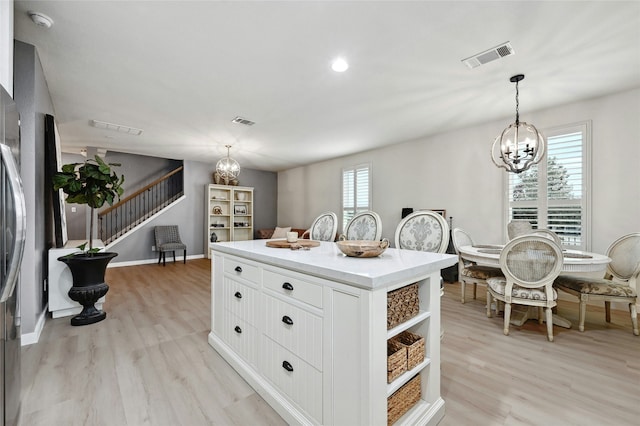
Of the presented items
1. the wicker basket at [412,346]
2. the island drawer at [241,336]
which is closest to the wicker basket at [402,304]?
the wicker basket at [412,346]

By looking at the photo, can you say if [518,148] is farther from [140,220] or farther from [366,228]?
[140,220]

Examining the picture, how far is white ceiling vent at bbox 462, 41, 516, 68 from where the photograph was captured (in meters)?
2.43

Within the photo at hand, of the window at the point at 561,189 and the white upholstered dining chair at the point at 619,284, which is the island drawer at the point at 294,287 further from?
the window at the point at 561,189

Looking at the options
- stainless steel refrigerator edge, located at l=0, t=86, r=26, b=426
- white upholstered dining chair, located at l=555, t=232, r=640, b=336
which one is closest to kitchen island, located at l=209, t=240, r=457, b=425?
stainless steel refrigerator edge, located at l=0, t=86, r=26, b=426

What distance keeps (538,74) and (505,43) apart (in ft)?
2.93

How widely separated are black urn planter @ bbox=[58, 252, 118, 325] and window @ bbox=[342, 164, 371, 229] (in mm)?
4678

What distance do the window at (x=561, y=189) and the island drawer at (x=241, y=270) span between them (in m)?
4.04

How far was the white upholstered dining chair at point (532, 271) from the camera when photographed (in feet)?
8.07

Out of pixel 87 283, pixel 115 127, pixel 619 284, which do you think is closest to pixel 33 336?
pixel 87 283

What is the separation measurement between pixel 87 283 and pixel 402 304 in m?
3.23

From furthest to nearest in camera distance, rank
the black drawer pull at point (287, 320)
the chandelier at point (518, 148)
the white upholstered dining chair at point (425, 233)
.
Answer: the chandelier at point (518, 148)
the white upholstered dining chair at point (425, 233)
the black drawer pull at point (287, 320)

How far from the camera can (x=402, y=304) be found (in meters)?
1.38

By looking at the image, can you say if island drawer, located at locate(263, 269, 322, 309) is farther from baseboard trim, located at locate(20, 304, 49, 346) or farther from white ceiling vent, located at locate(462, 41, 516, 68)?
white ceiling vent, located at locate(462, 41, 516, 68)

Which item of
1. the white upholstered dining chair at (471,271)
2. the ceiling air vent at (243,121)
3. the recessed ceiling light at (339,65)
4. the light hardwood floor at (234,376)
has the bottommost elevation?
the light hardwood floor at (234,376)
